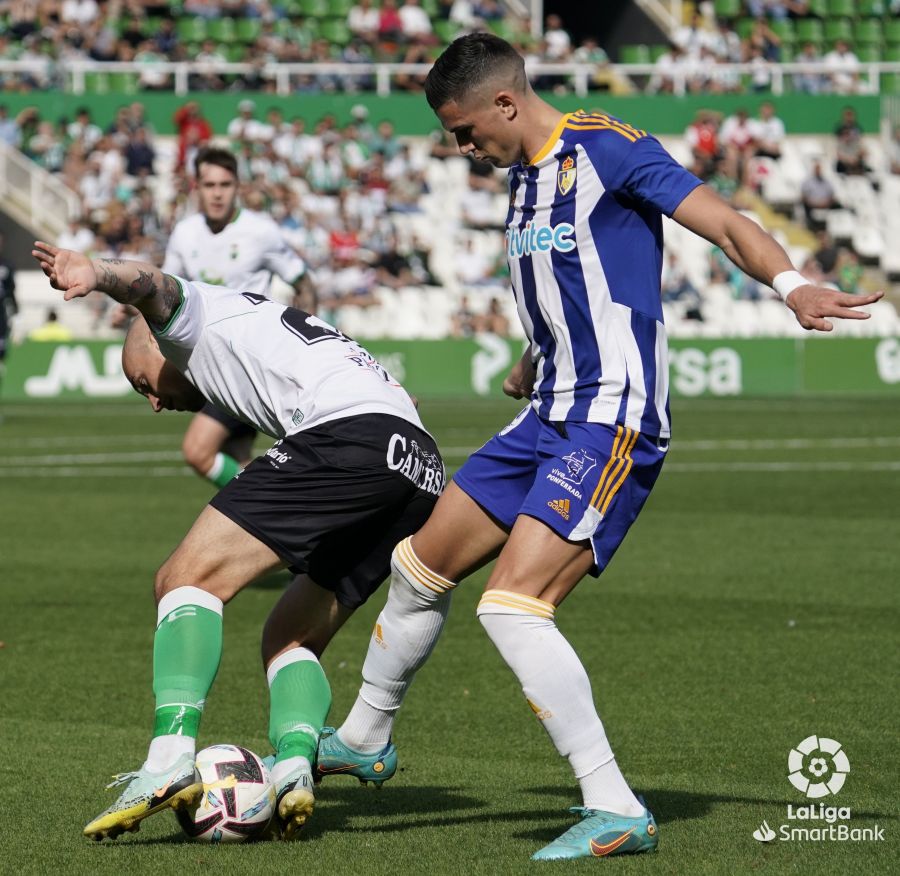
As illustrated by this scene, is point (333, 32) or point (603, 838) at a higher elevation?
point (333, 32)

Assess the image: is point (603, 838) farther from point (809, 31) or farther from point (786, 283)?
point (809, 31)

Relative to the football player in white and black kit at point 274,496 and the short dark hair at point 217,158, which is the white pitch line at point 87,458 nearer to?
the short dark hair at point 217,158

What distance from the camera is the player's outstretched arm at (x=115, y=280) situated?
196 inches

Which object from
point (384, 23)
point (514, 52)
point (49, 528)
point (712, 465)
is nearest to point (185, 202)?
point (384, 23)

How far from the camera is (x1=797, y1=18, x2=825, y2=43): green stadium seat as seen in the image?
123ft

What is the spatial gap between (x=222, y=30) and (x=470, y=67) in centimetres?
2953

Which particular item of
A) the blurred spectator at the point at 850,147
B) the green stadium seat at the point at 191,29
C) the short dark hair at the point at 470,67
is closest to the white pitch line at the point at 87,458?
the short dark hair at the point at 470,67

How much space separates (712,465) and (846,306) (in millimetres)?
13153

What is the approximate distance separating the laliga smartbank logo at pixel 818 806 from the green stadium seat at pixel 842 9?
111ft

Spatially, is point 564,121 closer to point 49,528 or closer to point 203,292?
point 203,292

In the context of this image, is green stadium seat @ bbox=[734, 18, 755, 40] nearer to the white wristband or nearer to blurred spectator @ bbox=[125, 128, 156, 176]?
blurred spectator @ bbox=[125, 128, 156, 176]

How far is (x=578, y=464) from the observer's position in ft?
16.4

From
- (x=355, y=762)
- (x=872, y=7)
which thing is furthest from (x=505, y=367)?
(x=355, y=762)

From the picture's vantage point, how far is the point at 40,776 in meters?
5.85
